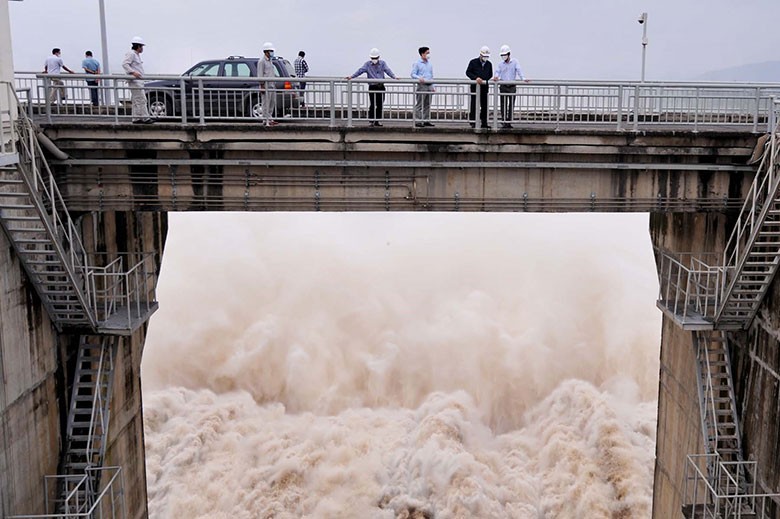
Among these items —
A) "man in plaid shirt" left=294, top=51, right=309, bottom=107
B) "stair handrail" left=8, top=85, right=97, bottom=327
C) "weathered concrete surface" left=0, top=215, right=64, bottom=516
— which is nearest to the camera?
"stair handrail" left=8, top=85, right=97, bottom=327

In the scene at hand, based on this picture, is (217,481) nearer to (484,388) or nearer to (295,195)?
(484,388)

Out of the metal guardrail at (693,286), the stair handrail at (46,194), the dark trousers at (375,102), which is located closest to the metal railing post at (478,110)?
the dark trousers at (375,102)

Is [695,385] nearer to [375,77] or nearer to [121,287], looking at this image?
[375,77]

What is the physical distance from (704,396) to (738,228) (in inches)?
136

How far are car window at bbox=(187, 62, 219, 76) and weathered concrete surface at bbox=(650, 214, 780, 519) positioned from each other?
11944 millimetres

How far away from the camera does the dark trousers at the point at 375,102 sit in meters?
15.8

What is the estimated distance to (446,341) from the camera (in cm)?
4044

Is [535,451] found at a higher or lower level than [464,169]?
lower

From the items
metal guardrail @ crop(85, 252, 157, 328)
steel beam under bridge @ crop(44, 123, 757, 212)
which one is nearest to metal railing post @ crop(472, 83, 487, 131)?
steel beam under bridge @ crop(44, 123, 757, 212)

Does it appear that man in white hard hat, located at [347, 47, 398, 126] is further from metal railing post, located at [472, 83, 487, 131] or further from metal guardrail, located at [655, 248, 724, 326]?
metal guardrail, located at [655, 248, 724, 326]

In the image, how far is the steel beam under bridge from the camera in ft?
49.2

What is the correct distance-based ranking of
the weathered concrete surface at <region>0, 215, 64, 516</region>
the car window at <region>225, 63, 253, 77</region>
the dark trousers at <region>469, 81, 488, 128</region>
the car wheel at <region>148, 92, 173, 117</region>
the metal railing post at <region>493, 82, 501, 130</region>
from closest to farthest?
the weathered concrete surface at <region>0, 215, 64, 516</region> → the metal railing post at <region>493, 82, 501, 130</region> → the dark trousers at <region>469, 81, 488, 128</region> → the car wheel at <region>148, 92, 173, 117</region> → the car window at <region>225, 63, 253, 77</region>

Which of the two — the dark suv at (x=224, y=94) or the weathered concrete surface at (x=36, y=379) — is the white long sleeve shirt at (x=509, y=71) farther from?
the weathered concrete surface at (x=36, y=379)

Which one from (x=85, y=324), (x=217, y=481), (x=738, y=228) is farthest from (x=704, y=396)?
(x=217, y=481)
